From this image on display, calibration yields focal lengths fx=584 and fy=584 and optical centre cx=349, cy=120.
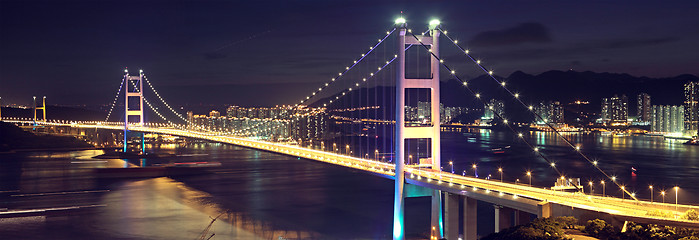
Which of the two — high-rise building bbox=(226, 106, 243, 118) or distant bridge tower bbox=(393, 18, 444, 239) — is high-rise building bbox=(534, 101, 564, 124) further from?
distant bridge tower bbox=(393, 18, 444, 239)

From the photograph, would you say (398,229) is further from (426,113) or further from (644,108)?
(644,108)

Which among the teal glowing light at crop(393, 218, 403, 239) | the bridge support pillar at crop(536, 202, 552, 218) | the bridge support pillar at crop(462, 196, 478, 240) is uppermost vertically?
the bridge support pillar at crop(536, 202, 552, 218)

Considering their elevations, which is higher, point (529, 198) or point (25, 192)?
point (529, 198)

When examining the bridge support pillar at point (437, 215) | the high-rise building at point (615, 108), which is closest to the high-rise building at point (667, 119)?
the high-rise building at point (615, 108)

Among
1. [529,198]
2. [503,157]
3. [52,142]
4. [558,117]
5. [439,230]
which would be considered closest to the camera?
[529,198]

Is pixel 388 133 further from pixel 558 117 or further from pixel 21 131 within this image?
pixel 21 131

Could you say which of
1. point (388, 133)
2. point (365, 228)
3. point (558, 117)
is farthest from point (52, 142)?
point (558, 117)

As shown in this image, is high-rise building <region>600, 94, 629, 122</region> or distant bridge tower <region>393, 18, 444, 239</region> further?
high-rise building <region>600, 94, 629, 122</region>

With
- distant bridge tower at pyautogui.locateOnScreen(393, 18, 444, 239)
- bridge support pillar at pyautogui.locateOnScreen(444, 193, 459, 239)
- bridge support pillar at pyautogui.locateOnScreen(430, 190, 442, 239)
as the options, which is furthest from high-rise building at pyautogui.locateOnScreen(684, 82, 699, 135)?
bridge support pillar at pyautogui.locateOnScreen(444, 193, 459, 239)
